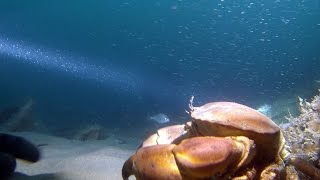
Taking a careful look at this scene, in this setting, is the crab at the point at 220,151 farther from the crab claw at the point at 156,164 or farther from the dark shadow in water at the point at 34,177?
the dark shadow in water at the point at 34,177

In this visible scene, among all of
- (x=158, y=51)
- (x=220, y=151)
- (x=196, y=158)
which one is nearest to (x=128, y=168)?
(x=196, y=158)

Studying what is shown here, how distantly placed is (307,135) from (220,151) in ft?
5.94

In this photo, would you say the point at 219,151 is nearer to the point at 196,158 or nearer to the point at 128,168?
the point at 196,158

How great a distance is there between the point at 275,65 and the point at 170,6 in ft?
52.2

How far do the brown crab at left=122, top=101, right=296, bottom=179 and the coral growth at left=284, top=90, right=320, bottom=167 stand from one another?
12.3 inches

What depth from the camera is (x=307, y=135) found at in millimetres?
3633

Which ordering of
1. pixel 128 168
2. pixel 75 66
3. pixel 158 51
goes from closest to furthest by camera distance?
pixel 128 168, pixel 158 51, pixel 75 66

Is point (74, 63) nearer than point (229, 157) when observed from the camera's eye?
No

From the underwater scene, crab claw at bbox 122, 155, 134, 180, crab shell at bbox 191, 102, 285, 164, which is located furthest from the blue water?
crab shell at bbox 191, 102, 285, 164

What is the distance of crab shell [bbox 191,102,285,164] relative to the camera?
264 centimetres

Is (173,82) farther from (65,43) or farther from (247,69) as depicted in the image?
(65,43)

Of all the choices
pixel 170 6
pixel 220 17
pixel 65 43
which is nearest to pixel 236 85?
pixel 220 17

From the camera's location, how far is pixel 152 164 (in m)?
2.45

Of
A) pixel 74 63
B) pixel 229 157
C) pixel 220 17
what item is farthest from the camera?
pixel 74 63
